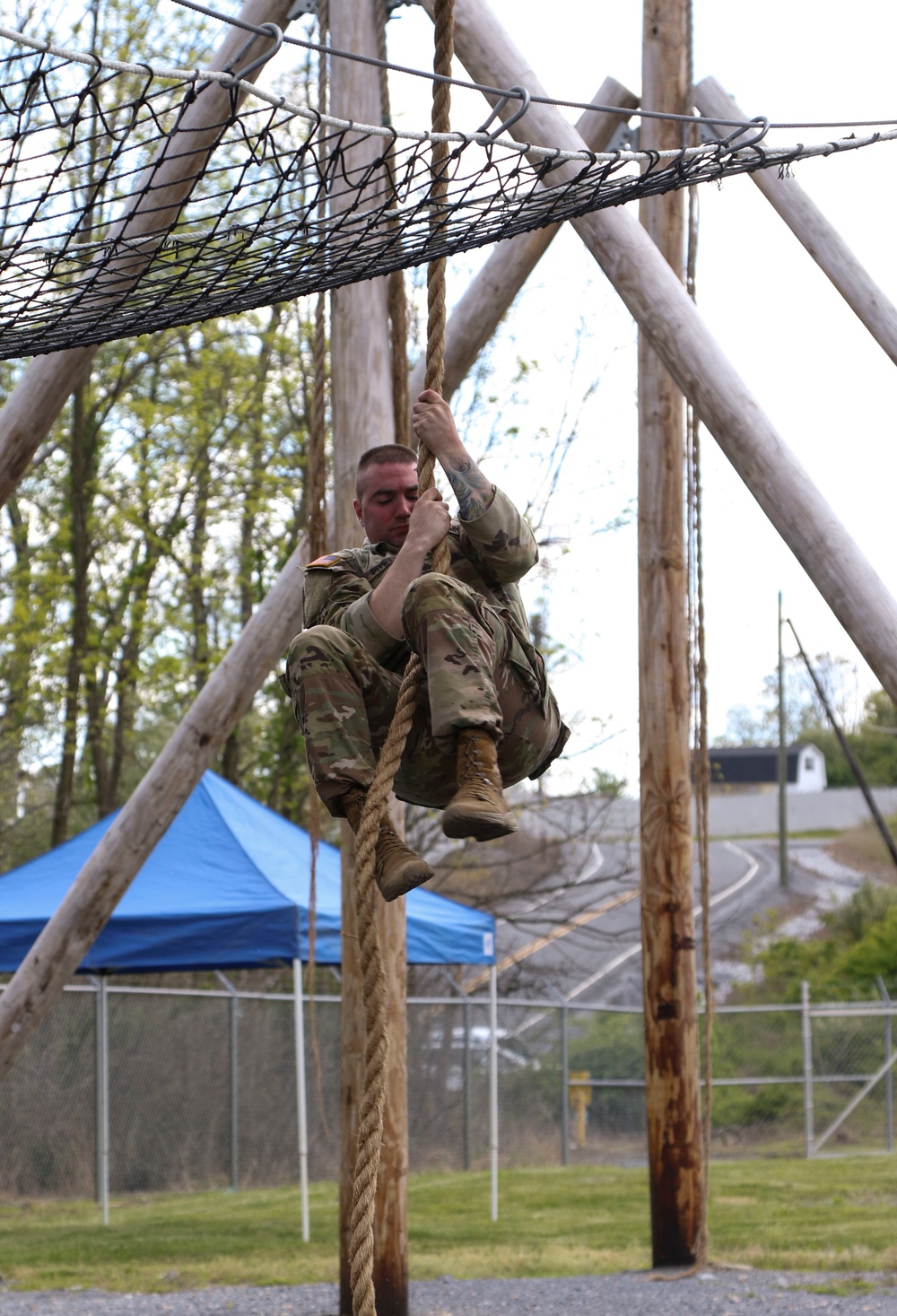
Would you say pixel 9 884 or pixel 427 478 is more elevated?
pixel 427 478

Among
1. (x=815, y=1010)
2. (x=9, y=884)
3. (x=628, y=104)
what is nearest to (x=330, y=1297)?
(x=9, y=884)

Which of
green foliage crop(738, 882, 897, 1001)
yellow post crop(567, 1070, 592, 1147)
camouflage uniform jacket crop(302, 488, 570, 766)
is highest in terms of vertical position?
camouflage uniform jacket crop(302, 488, 570, 766)

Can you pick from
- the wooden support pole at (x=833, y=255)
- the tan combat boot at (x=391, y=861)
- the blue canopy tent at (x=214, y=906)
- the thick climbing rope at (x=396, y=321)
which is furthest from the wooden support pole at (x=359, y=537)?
the blue canopy tent at (x=214, y=906)

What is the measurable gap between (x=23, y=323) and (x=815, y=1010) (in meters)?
14.0

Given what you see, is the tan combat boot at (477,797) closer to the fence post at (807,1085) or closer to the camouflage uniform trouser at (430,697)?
the camouflage uniform trouser at (430,697)

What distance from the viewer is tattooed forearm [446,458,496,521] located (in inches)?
139

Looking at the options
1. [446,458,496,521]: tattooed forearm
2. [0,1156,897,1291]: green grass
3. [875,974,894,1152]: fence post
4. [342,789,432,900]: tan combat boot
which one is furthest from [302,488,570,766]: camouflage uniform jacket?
[875,974,894,1152]: fence post

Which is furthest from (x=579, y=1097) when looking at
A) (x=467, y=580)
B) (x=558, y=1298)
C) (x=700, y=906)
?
(x=467, y=580)

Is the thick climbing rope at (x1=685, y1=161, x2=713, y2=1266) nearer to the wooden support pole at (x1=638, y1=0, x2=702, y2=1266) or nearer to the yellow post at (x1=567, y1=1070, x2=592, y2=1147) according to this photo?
the wooden support pole at (x1=638, y1=0, x2=702, y2=1266)

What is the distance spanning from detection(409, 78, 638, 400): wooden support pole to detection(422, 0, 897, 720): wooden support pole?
3.72 feet

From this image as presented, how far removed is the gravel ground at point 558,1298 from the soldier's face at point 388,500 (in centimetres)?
373

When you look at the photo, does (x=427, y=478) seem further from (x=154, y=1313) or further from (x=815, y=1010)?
(x=815, y=1010)

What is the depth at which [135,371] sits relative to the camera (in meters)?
18.0

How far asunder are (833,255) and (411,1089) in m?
10.8
